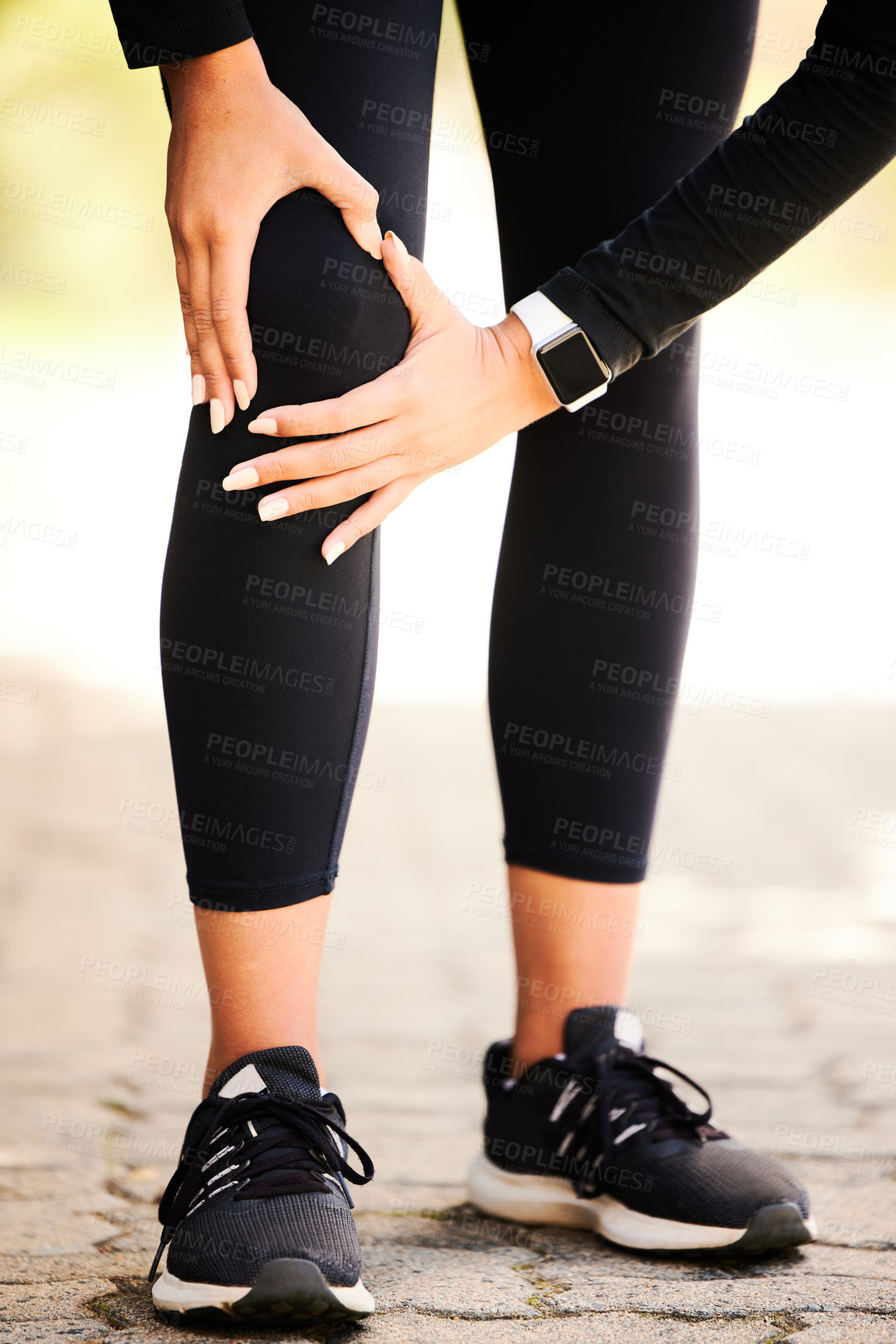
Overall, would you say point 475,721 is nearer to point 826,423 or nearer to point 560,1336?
point 560,1336

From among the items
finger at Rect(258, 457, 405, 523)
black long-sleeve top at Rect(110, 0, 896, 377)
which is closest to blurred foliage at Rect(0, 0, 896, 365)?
black long-sleeve top at Rect(110, 0, 896, 377)

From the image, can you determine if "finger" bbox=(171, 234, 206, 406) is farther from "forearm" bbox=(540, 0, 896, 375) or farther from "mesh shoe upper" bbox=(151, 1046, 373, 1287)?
"mesh shoe upper" bbox=(151, 1046, 373, 1287)

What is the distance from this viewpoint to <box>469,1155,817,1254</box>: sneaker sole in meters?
0.96

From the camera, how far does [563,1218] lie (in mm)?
1081

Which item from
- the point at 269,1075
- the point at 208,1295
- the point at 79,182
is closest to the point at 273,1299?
the point at 208,1295

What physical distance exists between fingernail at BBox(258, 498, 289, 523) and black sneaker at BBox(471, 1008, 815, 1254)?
1.94 feet

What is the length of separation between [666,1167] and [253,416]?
0.74 metres

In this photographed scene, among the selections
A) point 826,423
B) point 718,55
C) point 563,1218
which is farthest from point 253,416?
point 826,423

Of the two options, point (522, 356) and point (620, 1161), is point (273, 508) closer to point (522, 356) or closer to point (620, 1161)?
point (522, 356)

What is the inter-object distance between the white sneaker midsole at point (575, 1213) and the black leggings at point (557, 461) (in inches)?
11.9

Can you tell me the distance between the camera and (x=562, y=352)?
0.95m

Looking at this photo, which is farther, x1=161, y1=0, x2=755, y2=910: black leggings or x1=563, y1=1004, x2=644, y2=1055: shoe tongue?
x1=563, y1=1004, x2=644, y2=1055: shoe tongue

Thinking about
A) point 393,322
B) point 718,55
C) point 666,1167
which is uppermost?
point 718,55

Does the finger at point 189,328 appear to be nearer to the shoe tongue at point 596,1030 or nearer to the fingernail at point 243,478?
the fingernail at point 243,478
